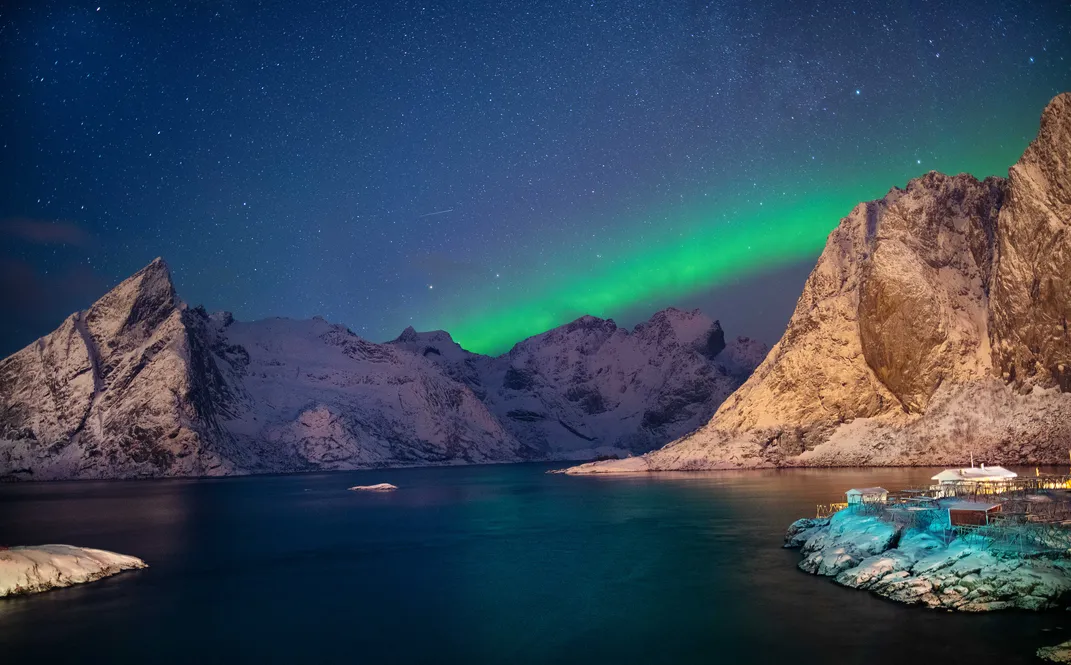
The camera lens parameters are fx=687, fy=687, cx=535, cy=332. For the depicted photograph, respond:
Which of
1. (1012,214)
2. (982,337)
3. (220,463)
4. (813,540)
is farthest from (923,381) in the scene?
(220,463)

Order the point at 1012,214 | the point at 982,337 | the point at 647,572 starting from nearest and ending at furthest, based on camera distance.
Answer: the point at 647,572 → the point at 1012,214 → the point at 982,337

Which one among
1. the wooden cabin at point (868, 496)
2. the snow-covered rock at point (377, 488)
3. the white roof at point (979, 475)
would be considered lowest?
the snow-covered rock at point (377, 488)

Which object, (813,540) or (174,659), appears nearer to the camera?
(174,659)

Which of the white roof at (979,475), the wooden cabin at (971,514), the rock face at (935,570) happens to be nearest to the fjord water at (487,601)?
the rock face at (935,570)

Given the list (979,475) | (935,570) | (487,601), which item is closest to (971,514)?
(935,570)

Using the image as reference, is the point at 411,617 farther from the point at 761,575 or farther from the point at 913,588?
the point at 913,588

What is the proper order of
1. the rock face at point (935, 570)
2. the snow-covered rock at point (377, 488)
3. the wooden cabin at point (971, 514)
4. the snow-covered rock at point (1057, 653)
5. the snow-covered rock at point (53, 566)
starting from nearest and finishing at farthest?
the snow-covered rock at point (1057, 653) → the rock face at point (935, 570) → the wooden cabin at point (971, 514) → the snow-covered rock at point (53, 566) → the snow-covered rock at point (377, 488)

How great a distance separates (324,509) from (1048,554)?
249ft

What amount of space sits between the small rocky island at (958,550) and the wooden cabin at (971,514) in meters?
0.04

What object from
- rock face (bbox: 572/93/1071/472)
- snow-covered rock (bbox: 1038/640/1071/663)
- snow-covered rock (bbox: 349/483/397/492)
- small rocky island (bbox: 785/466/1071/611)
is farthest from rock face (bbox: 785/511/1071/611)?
snow-covered rock (bbox: 349/483/397/492)

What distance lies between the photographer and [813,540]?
40.9 m

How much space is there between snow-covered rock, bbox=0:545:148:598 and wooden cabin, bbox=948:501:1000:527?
47.5 m

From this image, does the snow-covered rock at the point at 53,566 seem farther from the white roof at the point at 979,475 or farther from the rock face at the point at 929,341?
the rock face at the point at 929,341

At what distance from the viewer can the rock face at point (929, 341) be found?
10325cm
